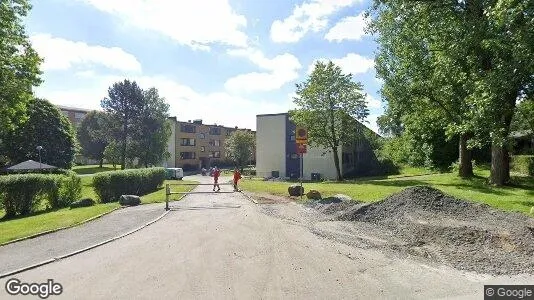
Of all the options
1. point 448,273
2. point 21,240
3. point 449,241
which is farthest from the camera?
point 21,240

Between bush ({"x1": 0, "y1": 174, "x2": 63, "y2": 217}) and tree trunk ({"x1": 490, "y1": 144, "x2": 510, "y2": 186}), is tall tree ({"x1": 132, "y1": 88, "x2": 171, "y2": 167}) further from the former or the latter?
tree trunk ({"x1": 490, "y1": 144, "x2": 510, "y2": 186})

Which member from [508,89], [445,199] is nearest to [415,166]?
[508,89]

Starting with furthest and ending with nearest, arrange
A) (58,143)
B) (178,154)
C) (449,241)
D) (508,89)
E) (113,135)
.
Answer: (178,154) → (113,135) → (58,143) → (508,89) → (449,241)

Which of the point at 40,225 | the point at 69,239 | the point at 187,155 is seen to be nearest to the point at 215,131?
the point at 187,155

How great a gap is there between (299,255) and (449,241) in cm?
462

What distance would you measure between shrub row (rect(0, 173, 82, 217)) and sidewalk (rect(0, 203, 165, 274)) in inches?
239

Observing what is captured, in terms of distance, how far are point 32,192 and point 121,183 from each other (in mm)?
6155

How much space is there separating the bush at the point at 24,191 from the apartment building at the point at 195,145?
61.6 metres

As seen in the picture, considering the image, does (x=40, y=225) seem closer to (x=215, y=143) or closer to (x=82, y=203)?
(x=82, y=203)

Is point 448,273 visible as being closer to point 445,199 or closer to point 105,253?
point 445,199

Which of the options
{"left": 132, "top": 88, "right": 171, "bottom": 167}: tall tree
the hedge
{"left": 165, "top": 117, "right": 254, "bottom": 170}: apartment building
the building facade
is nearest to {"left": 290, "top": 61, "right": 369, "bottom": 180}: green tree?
the building facade

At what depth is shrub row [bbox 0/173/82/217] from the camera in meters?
19.5

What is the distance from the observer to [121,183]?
26203 millimetres

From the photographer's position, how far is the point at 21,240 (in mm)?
12492
